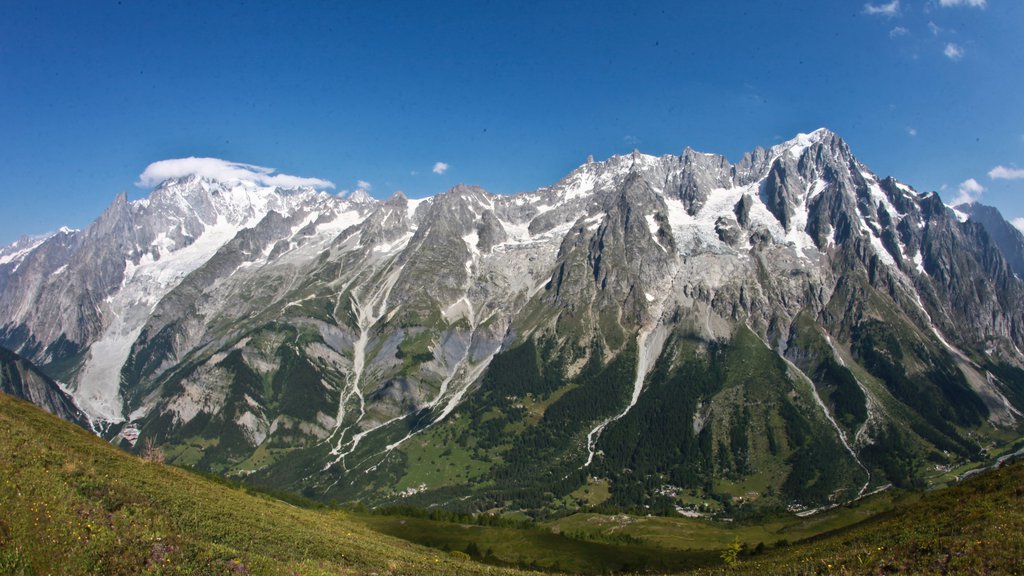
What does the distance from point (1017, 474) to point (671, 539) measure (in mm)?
Answer: 138162

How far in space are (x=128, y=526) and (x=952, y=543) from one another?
53.6 metres

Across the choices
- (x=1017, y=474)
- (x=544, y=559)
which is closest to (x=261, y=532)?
(x=1017, y=474)

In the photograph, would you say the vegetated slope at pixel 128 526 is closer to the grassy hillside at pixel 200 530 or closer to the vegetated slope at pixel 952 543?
the grassy hillside at pixel 200 530

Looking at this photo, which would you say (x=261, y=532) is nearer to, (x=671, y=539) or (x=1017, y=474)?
(x=1017, y=474)

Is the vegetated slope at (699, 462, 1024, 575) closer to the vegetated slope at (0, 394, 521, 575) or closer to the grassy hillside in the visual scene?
the grassy hillside

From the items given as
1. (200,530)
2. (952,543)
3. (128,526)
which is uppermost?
(128,526)

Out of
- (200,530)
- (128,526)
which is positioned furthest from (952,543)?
(128,526)

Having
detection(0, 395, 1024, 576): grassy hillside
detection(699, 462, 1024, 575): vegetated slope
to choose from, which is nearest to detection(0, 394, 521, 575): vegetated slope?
detection(0, 395, 1024, 576): grassy hillside

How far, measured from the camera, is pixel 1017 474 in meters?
55.0

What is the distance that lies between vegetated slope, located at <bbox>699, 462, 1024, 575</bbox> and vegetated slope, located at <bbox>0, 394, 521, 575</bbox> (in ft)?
88.1

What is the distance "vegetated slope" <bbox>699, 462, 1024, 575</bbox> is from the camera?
34594mm

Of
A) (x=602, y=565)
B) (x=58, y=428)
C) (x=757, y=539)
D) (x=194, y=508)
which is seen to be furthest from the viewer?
(x=757, y=539)

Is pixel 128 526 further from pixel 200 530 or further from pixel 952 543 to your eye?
pixel 952 543

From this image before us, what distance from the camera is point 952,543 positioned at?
124 ft
